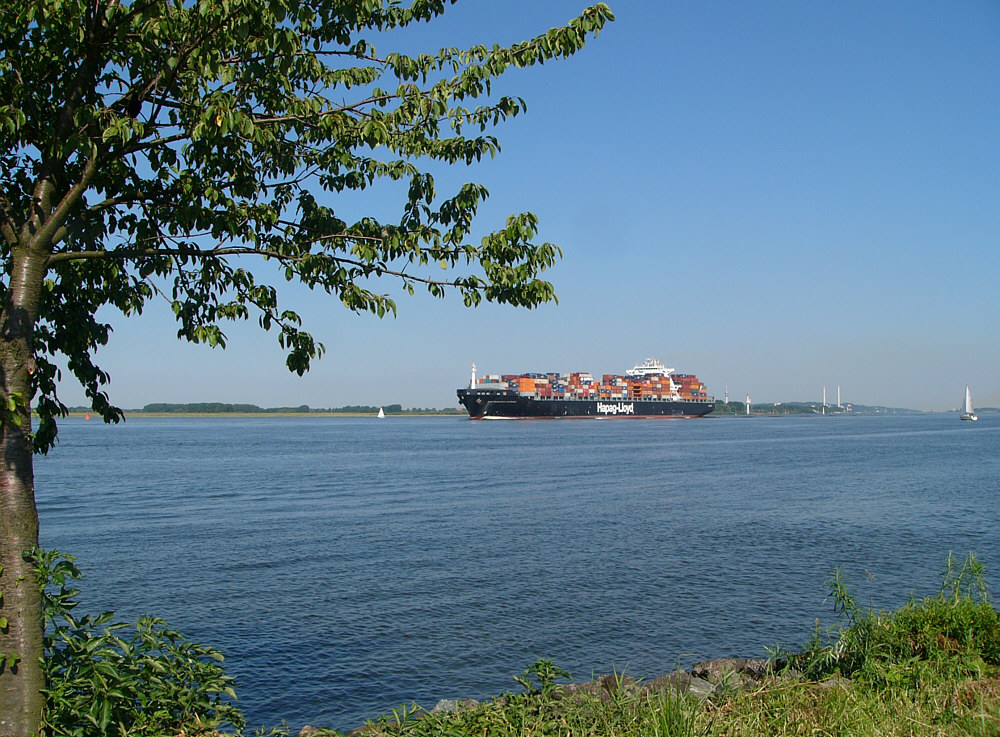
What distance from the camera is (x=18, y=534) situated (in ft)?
17.4

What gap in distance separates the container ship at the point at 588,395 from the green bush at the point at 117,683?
408ft

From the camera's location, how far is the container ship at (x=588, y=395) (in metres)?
134

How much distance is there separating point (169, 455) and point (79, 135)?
181 ft

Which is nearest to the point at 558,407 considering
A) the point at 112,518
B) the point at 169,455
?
the point at 169,455

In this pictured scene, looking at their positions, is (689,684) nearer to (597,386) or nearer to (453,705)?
(453,705)

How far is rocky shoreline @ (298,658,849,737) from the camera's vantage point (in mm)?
6562

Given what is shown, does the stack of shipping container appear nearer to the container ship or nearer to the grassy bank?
the container ship

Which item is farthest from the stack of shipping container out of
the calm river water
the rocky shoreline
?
the rocky shoreline

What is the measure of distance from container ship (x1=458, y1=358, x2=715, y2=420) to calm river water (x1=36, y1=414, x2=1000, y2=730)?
96224 mm

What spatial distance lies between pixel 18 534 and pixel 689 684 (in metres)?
5.85

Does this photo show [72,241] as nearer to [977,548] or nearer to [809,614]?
[809,614]

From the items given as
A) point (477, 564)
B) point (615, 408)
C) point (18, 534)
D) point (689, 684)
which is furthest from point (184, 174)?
point (615, 408)

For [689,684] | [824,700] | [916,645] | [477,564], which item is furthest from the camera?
[477,564]

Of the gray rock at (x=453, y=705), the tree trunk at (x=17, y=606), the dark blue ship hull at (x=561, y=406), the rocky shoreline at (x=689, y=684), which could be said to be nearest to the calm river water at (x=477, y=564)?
the rocky shoreline at (x=689, y=684)
